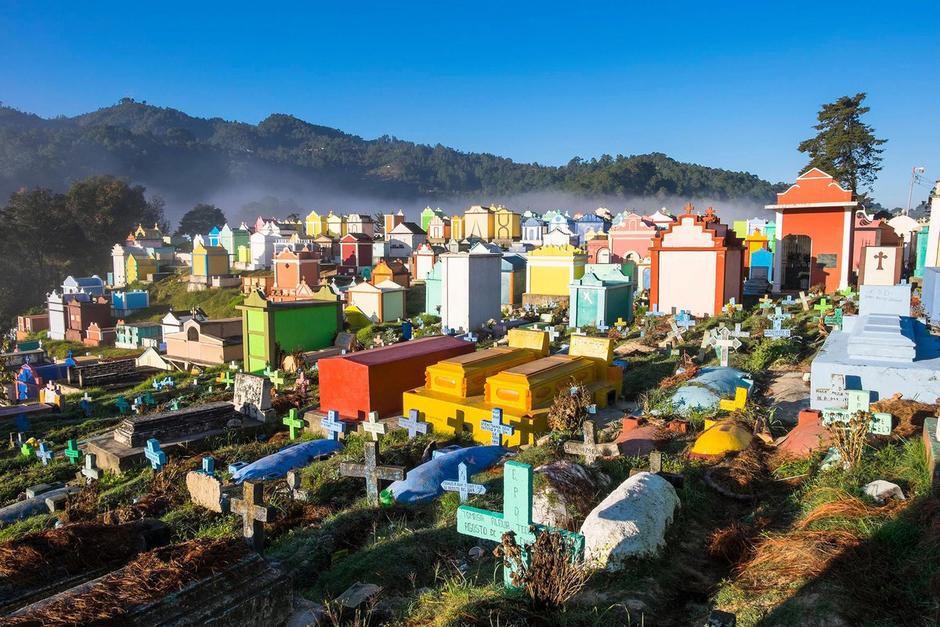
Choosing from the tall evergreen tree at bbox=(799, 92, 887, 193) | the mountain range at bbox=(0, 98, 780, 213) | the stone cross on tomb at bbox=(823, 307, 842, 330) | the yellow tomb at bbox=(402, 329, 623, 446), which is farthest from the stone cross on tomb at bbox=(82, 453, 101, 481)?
the mountain range at bbox=(0, 98, 780, 213)

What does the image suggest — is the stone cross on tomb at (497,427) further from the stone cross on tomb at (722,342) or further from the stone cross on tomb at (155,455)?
the stone cross on tomb at (155,455)

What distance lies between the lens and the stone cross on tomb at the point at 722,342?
13.9 metres

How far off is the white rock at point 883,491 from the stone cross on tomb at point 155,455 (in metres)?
10.8

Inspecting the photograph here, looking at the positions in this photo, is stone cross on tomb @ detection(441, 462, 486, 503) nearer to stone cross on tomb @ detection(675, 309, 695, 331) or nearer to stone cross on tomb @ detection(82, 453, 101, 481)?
stone cross on tomb @ detection(82, 453, 101, 481)

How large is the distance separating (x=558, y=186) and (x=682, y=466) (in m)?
136

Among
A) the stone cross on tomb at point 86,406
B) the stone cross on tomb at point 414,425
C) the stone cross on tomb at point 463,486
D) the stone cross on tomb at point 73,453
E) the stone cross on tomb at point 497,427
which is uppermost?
the stone cross on tomb at point 463,486

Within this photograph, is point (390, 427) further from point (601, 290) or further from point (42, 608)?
point (601, 290)

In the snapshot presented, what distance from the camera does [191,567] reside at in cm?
415

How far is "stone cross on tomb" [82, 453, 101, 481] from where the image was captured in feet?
40.0

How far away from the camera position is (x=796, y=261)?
24406mm

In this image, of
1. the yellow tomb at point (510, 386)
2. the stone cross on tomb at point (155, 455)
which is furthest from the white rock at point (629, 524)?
the stone cross on tomb at point (155, 455)

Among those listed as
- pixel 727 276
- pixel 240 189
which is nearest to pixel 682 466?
pixel 727 276

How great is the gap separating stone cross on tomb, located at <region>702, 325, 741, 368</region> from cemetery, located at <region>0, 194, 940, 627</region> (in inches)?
3.1

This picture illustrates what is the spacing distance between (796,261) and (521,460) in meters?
20.2
